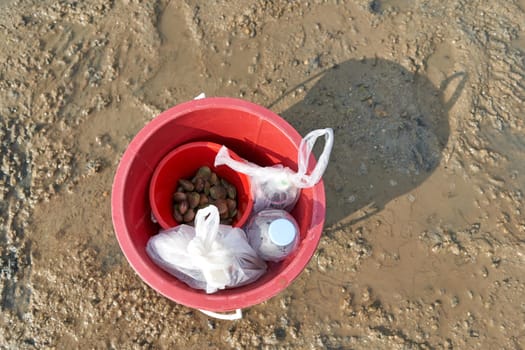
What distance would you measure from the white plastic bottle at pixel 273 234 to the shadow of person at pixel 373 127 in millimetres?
408

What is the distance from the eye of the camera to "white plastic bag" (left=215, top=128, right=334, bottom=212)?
128 centimetres

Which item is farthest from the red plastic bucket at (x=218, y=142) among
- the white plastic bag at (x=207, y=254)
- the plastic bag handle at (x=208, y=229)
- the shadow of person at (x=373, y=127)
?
the shadow of person at (x=373, y=127)

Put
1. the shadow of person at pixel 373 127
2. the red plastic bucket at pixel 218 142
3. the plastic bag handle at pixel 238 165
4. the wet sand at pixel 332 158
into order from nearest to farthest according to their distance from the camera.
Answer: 1. the red plastic bucket at pixel 218 142
2. the plastic bag handle at pixel 238 165
3. the wet sand at pixel 332 158
4. the shadow of person at pixel 373 127

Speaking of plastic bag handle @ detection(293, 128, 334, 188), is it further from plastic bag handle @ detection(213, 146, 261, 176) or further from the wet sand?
the wet sand

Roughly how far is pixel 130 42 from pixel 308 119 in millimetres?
757

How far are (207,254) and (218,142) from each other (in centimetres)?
43

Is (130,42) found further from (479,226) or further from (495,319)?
(495,319)

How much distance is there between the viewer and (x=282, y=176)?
1354 millimetres

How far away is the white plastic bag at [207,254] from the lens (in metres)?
1.23

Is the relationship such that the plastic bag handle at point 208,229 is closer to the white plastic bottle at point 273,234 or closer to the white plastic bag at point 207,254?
the white plastic bag at point 207,254

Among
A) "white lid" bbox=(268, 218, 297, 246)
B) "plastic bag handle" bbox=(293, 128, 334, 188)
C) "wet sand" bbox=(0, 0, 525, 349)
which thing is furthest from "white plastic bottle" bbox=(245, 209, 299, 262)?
"wet sand" bbox=(0, 0, 525, 349)

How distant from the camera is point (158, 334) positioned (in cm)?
159

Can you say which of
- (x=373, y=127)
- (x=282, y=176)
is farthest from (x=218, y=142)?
(x=373, y=127)

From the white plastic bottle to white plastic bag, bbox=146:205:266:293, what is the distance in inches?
1.3
